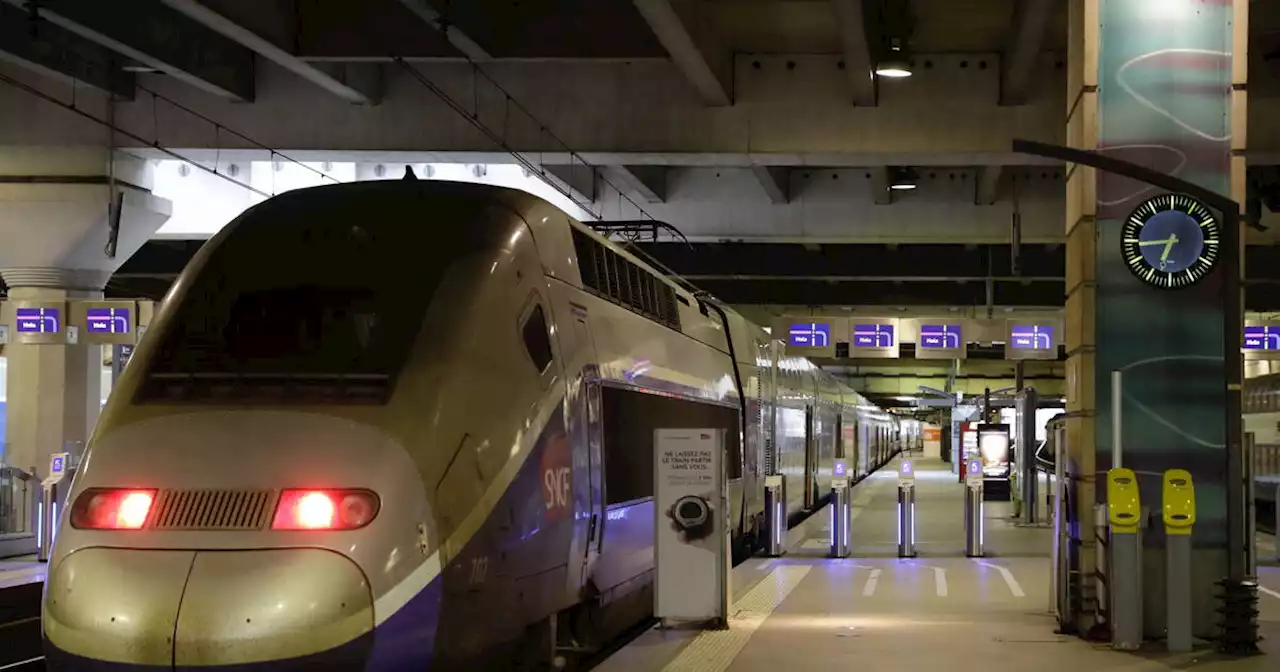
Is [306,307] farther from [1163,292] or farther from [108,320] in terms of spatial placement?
[108,320]

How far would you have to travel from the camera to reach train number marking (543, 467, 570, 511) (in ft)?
27.6

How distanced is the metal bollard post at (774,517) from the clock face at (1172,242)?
810 cm

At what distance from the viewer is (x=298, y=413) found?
7.26m

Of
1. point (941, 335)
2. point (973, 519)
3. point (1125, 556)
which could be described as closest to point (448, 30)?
point (973, 519)

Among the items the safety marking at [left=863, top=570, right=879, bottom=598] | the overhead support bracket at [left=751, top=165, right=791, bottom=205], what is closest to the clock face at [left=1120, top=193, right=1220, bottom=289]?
the safety marking at [left=863, top=570, right=879, bottom=598]

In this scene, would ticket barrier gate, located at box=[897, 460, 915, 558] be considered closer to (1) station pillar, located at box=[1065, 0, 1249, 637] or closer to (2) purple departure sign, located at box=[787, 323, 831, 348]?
(1) station pillar, located at box=[1065, 0, 1249, 637]

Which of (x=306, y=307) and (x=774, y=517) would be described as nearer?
(x=306, y=307)

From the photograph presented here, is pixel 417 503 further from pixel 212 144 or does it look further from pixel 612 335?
pixel 212 144

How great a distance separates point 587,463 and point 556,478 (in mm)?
708

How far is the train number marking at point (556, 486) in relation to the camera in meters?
8.40

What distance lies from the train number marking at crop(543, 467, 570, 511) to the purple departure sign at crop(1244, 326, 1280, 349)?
2646 centimetres

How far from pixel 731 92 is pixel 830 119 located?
143 centimetres

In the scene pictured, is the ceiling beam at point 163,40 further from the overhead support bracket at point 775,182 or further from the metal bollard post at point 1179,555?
the metal bollard post at point 1179,555

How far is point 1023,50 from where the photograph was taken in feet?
55.2
